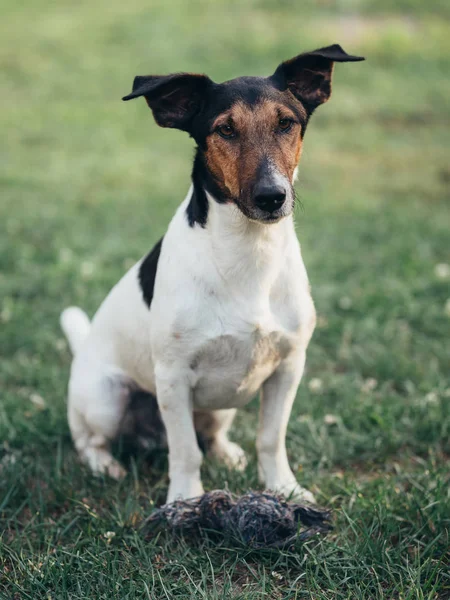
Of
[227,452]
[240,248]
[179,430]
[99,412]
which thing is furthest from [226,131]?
[227,452]

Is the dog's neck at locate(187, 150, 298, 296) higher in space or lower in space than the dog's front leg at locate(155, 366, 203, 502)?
higher

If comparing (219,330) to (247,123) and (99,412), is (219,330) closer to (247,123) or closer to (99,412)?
(247,123)

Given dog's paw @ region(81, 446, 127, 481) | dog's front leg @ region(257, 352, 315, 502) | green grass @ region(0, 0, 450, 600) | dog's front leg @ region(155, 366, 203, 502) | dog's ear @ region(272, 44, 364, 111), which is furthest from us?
dog's paw @ region(81, 446, 127, 481)

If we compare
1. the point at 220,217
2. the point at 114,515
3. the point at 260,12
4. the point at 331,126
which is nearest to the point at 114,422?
the point at 114,515

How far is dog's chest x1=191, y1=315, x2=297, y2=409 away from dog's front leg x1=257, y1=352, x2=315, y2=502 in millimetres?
74

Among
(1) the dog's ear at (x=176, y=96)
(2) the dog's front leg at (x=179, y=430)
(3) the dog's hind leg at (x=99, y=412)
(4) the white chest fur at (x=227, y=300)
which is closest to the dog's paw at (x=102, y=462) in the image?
(3) the dog's hind leg at (x=99, y=412)

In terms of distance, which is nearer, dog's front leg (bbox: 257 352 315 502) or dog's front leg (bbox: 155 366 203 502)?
dog's front leg (bbox: 155 366 203 502)

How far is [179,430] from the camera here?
2891 mm

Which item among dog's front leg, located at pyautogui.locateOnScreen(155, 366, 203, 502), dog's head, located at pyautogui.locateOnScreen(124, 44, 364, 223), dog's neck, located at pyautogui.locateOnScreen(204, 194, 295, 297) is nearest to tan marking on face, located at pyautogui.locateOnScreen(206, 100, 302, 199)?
dog's head, located at pyautogui.locateOnScreen(124, 44, 364, 223)

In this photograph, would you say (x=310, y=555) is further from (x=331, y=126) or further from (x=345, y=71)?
(x=345, y=71)

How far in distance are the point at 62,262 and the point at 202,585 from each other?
3548 millimetres

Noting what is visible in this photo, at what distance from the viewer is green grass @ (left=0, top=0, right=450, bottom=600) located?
2543mm

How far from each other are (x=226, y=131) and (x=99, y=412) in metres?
1.38

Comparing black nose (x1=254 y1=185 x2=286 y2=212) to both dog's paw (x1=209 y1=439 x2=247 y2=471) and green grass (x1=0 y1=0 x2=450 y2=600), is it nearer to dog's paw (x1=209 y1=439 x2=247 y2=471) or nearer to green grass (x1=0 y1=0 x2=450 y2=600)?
green grass (x1=0 y1=0 x2=450 y2=600)
